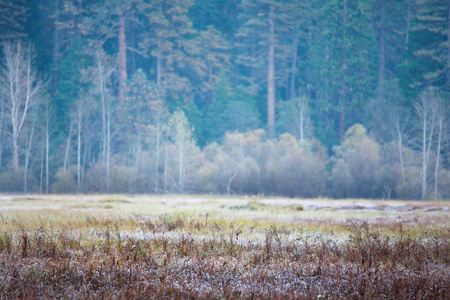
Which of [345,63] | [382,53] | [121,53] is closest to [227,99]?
[121,53]

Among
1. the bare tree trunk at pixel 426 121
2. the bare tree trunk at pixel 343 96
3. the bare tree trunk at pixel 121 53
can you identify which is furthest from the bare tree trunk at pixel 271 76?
the bare tree trunk at pixel 426 121

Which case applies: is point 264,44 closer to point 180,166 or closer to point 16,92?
point 180,166

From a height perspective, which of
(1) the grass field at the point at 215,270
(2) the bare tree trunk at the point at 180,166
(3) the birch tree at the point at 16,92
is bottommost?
(1) the grass field at the point at 215,270

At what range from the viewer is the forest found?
4019cm

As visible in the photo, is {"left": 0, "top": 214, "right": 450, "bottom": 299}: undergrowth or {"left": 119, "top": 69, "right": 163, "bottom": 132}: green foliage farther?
{"left": 119, "top": 69, "right": 163, "bottom": 132}: green foliage

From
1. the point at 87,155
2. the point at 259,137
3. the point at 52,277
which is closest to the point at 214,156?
the point at 259,137

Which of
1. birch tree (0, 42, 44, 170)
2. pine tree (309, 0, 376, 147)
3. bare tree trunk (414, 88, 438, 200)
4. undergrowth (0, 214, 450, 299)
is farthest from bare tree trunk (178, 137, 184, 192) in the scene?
undergrowth (0, 214, 450, 299)

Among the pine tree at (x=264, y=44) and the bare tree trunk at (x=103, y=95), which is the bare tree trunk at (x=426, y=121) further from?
the bare tree trunk at (x=103, y=95)

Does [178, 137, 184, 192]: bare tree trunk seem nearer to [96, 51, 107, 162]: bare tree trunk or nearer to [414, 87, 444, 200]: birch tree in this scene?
[96, 51, 107, 162]: bare tree trunk

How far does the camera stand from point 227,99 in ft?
176

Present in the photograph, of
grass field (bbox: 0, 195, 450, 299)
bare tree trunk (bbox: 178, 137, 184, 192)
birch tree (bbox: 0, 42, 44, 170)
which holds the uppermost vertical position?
birch tree (bbox: 0, 42, 44, 170)

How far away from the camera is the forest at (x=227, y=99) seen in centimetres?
4019

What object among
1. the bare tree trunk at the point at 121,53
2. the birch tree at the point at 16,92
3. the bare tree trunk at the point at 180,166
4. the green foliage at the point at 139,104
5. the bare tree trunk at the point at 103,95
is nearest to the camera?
the birch tree at the point at 16,92

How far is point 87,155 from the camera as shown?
4897cm
